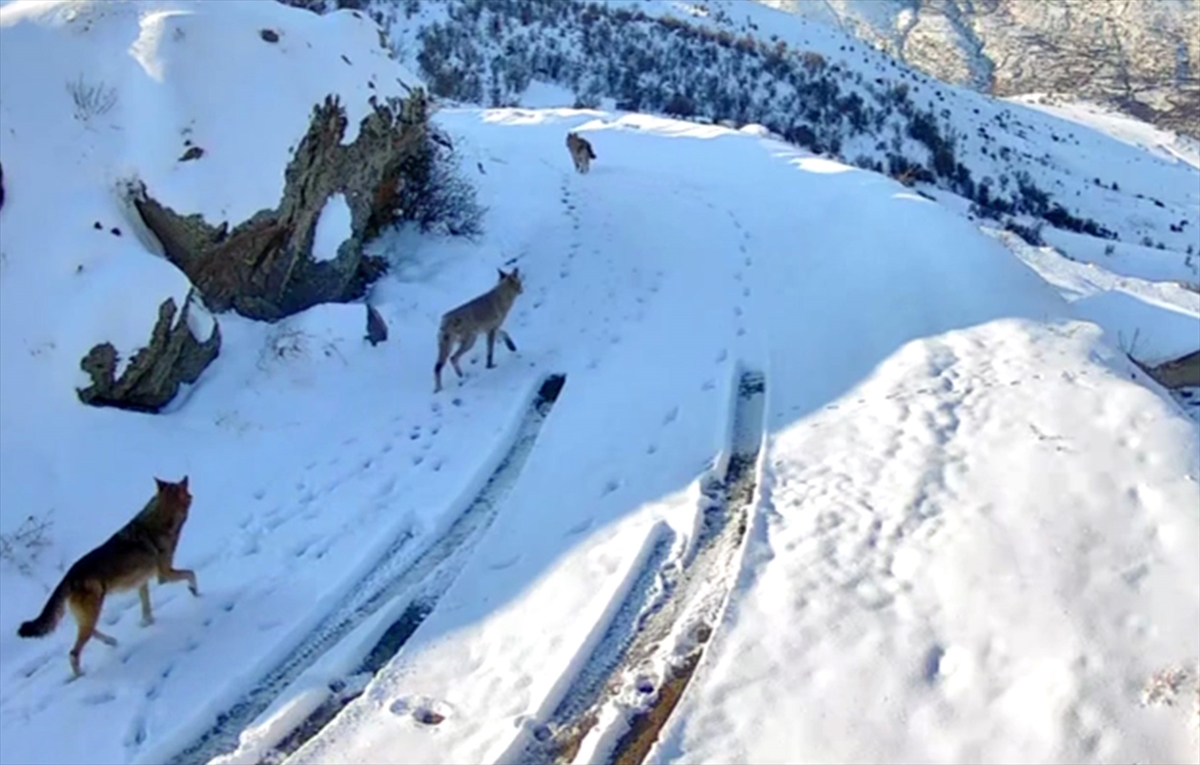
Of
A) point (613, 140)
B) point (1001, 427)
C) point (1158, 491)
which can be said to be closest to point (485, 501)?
point (1001, 427)

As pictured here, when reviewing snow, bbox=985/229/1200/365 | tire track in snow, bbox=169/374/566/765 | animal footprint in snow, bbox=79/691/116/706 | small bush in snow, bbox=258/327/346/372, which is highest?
small bush in snow, bbox=258/327/346/372

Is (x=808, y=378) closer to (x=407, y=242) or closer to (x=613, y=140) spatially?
(x=407, y=242)

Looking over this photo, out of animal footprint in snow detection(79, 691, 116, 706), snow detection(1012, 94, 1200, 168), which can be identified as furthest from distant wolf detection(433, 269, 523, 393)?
snow detection(1012, 94, 1200, 168)

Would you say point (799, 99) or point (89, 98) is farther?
point (799, 99)

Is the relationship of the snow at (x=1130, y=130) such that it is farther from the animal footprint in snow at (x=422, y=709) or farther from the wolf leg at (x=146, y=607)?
the wolf leg at (x=146, y=607)

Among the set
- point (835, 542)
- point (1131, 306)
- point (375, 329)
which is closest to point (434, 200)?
point (375, 329)

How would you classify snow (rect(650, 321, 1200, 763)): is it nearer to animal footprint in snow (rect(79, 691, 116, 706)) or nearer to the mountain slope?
the mountain slope

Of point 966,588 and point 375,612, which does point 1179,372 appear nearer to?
point 966,588
